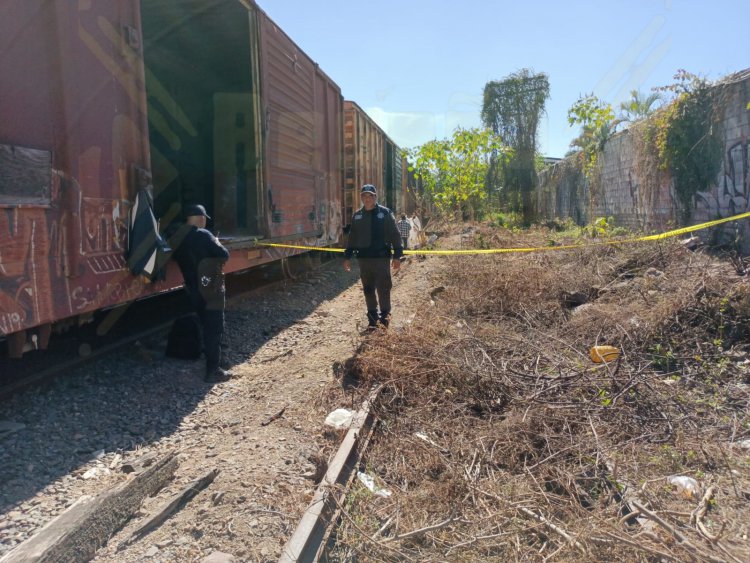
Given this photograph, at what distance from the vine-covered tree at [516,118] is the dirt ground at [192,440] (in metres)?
18.6

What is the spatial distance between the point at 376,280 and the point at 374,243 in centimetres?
41

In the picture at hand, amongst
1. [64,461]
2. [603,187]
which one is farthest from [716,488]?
[603,187]

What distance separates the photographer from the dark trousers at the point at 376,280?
5441 millimetres

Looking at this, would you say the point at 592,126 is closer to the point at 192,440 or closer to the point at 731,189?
the point at 731,189

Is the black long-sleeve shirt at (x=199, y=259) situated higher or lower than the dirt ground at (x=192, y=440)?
higher

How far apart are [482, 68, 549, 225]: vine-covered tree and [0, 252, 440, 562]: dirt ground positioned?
1863cm

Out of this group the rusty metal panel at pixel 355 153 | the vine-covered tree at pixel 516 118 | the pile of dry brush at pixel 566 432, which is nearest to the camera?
the pile of dry brush at pixel 566 432

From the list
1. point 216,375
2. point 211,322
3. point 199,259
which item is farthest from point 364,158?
point 216,375

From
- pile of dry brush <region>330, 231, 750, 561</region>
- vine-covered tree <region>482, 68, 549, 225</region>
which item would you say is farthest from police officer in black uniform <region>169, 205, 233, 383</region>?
vine-covered tree <region>482, 68, 549, 225</region>

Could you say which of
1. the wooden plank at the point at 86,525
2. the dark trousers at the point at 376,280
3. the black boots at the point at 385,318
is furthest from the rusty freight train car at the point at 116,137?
the black boots at the point at 385,318

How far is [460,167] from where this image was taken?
58.0 ft

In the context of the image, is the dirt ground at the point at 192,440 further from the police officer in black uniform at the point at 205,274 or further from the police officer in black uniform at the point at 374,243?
the police officer in black uniform at the point at 374,243

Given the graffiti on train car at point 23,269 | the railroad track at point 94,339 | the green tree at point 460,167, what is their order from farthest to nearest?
the green tree at point 460,167 → the railroad track at point 94,339 → the graffiti on train car at point 23,269

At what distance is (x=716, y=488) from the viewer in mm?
2426
